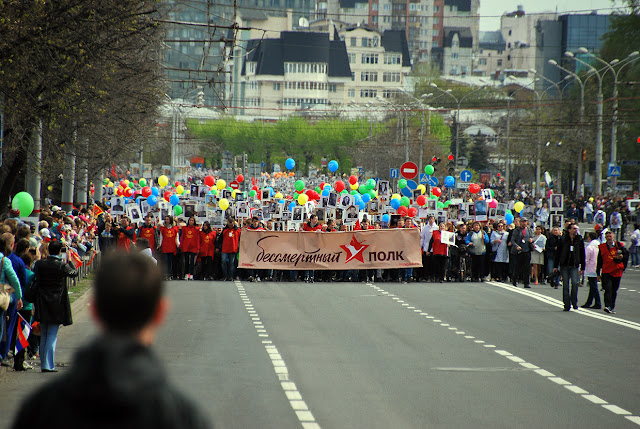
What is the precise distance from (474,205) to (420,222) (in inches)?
78.7

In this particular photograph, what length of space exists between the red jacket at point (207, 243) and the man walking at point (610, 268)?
11.1 meters

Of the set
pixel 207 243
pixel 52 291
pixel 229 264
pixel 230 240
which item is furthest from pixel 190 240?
pixel 52 291

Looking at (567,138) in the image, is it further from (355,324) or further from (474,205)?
(355,324)

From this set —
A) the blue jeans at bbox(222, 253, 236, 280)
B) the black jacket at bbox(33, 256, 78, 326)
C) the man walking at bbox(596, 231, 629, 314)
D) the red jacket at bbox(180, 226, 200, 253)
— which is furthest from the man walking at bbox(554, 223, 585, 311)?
the black jacket at bbox(33, 256, 78, 326)

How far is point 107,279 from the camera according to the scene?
2.79 metres

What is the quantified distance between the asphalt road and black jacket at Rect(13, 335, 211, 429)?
6.03 m

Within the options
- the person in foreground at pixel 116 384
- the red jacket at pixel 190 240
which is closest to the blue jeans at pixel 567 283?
the red jacket at pixel 190 240

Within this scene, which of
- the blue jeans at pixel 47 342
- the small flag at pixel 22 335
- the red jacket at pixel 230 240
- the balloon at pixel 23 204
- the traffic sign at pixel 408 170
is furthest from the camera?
the traffic sign at pixel 408 170

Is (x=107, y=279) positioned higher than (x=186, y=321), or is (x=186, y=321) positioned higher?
(x=107, y=279)

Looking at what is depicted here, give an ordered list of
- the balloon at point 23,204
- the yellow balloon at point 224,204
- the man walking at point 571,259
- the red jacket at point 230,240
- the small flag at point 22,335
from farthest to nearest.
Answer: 1. the yellow balloon at point 224,204
2. the red jacket at point 230,240
3. the man walking at point 571,259
4. the balloon at point 23,204
5. the small flag at point 22,335

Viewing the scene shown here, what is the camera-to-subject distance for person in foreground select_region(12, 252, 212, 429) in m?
2.56

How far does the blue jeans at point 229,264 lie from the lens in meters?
27.4

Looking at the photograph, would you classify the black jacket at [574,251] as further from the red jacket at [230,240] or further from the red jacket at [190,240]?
the red jacket at [190,240]

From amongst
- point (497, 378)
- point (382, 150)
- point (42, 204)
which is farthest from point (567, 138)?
point (497, 378)
